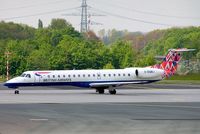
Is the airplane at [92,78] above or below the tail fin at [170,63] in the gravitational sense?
below

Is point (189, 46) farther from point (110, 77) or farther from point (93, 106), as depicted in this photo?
point (93, 106)

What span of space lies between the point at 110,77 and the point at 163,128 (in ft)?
114

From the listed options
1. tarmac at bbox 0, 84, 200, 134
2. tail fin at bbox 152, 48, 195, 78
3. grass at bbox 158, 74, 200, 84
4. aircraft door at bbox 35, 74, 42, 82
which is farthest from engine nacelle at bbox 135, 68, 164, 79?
grass at bbox 158, 74, 200, 84

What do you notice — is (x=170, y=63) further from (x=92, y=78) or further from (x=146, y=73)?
(x=92, y=78)

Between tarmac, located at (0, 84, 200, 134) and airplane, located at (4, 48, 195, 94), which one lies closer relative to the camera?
tarmac, located at (0, 84, 200, 134)

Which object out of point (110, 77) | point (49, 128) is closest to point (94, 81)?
point (110, 77)

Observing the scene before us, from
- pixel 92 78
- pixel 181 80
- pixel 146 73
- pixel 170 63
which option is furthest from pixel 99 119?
pixel 181 80

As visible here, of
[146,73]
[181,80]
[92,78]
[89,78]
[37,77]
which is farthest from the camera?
[181,80]

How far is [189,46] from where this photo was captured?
187 metres

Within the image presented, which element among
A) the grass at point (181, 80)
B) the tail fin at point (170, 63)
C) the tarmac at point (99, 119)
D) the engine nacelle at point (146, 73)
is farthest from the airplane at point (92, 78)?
the grass at point (181, 80)

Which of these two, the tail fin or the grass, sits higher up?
the tail fin

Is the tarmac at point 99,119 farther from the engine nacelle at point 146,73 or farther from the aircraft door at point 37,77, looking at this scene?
the engine nacelle at point 146,73

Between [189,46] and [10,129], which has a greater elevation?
[189,46]

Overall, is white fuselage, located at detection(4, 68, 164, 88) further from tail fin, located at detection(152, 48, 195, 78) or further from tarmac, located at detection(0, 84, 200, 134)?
tarmac, located at detection(0, 84, 200, 134)
